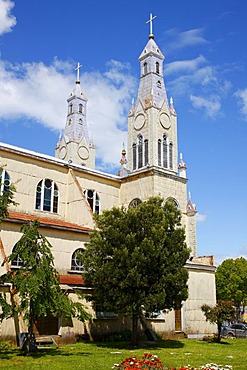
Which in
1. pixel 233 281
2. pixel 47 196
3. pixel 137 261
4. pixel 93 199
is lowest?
pixel 233 281

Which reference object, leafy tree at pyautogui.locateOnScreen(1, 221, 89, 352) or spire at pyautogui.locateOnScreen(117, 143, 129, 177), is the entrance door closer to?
spire at pyautogui.locateOnScreen(117, 143, 129, 177)

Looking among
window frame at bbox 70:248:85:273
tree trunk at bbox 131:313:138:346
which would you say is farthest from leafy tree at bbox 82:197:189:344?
window frame at bbox 70:248:85:273

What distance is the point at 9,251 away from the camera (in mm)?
24438

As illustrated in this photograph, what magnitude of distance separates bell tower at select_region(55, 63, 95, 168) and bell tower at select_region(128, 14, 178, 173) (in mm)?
20089

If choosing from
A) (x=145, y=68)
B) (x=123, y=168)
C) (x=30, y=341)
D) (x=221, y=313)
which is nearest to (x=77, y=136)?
(x=123, y=168)

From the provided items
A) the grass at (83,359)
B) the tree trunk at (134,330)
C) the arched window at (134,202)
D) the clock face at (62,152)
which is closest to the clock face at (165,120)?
the arched window at (134,202)

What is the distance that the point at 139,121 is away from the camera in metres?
38.6

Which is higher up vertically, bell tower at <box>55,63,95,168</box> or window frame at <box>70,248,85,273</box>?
bell tower at <box>55,63,95,168</box>

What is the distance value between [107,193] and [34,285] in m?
20.6

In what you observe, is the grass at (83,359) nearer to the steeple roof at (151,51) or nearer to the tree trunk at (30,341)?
the tree trunk at (30,341)

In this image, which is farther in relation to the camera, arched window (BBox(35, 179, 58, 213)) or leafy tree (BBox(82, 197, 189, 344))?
arched window (BBox(35, 179, 58, 213))

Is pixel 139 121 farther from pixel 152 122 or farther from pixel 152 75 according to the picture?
pixel 152 75

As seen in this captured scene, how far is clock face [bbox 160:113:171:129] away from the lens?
38031 millimetres

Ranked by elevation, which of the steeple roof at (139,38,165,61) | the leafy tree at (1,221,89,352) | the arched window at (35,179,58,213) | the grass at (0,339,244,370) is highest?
the steeple roof at (139,38,165,61)
